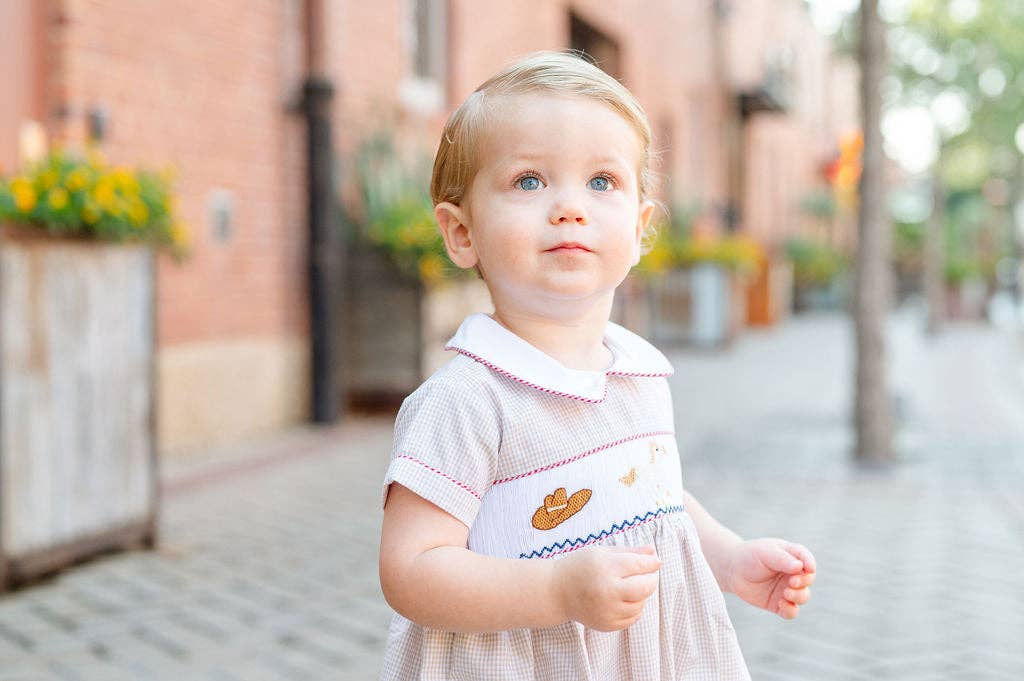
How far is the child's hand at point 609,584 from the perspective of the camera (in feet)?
4.17

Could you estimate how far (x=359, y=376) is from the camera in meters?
8.73

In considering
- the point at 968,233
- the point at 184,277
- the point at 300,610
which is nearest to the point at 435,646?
the point at 300,610

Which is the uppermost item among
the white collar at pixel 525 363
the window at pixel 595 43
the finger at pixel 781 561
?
the window at pixel 595 43

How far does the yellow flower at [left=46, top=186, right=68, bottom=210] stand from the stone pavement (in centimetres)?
138

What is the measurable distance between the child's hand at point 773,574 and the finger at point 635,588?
14.2 inches

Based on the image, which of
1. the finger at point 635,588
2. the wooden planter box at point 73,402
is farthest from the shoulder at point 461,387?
the wooden planter box at point 73,402

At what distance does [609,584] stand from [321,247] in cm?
725

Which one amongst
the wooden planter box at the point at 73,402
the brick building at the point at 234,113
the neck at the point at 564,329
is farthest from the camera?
the brick building at the point at 234,113

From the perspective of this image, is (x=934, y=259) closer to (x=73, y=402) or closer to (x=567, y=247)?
(x=73, y=402)

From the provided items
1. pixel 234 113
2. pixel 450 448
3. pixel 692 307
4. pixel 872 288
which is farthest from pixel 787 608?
pixel 692 307

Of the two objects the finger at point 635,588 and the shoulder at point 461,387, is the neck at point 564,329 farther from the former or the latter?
the finger at point 635,588

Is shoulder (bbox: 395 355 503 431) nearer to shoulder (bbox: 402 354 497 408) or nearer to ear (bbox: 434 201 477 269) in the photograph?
shoulder (bbox: 402 354 497 408)

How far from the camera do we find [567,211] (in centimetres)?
142

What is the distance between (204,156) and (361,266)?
181cm
